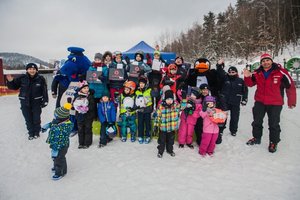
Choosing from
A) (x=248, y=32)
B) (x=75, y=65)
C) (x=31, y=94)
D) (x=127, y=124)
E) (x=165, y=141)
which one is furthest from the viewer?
(x=248, y=32)

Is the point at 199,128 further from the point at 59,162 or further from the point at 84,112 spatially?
the point at 59,162

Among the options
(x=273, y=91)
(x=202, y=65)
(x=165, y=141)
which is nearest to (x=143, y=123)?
(x=165, y=141)

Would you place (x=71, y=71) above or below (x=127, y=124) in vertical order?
above

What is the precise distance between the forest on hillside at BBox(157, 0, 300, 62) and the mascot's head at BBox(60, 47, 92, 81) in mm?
24945

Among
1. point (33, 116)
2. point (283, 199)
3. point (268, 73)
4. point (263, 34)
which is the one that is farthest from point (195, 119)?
point (263, 34)

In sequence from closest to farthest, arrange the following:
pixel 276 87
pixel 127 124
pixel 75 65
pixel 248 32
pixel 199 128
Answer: pixel 276 87 → pixel 199 128 → pixel 127 124 → pixel 75 65 → pixel 248 32

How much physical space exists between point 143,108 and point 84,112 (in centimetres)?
130

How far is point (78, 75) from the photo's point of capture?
5.55 metres

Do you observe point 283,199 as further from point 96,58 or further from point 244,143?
point 96,58

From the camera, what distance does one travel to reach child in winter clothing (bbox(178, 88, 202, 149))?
4.55 metres

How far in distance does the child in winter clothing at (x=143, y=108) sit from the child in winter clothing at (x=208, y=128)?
4.11 feet

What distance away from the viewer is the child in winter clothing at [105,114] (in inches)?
191

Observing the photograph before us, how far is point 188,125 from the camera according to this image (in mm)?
4691

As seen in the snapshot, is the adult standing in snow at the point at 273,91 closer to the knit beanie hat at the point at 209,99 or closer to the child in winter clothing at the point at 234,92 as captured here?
the child in winter clothing at the point at 234,92
